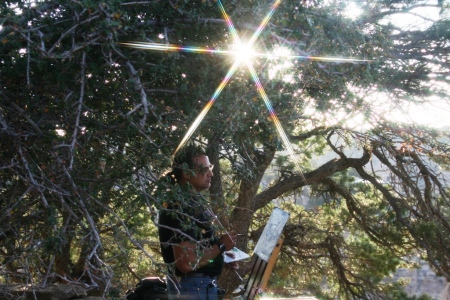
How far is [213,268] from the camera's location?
3.52 m

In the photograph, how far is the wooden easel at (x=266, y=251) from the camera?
3871 mm

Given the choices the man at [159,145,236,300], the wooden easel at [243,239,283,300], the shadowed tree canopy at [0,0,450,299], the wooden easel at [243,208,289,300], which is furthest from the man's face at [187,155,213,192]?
the wooden easel at [243,239,283,300]

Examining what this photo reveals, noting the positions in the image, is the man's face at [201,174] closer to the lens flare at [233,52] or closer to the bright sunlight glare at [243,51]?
the lens flare at [233,52]

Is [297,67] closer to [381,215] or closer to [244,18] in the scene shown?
[244,18]

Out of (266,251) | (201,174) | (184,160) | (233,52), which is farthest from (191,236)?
(233,52)

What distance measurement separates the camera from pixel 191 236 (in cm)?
325

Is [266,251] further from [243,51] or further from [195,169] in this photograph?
[243,51]

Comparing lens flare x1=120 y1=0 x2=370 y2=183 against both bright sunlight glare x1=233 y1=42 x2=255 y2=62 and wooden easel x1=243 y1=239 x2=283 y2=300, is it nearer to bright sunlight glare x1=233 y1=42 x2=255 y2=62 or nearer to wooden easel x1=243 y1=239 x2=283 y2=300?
bright sunlight glare x1=233 y1=42 x2=255 y2=62

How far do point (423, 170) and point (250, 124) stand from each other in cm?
446

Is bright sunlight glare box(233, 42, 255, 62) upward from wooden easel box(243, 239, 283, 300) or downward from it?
upward

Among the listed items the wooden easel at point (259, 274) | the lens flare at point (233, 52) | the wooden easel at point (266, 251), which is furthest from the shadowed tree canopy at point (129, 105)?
the wooden easel at point (259, 274)

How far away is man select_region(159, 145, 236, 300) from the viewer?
317 centimetres

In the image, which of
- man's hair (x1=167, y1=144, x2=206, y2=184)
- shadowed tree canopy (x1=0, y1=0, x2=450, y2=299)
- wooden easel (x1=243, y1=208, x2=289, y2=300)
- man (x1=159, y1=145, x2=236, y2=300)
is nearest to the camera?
shadowed tree canopy (x1=0, y1=0, x2=450, y2=299)

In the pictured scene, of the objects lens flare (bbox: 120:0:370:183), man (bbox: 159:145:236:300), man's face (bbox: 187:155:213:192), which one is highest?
lens flare (bbox: 120:0:370:183)
